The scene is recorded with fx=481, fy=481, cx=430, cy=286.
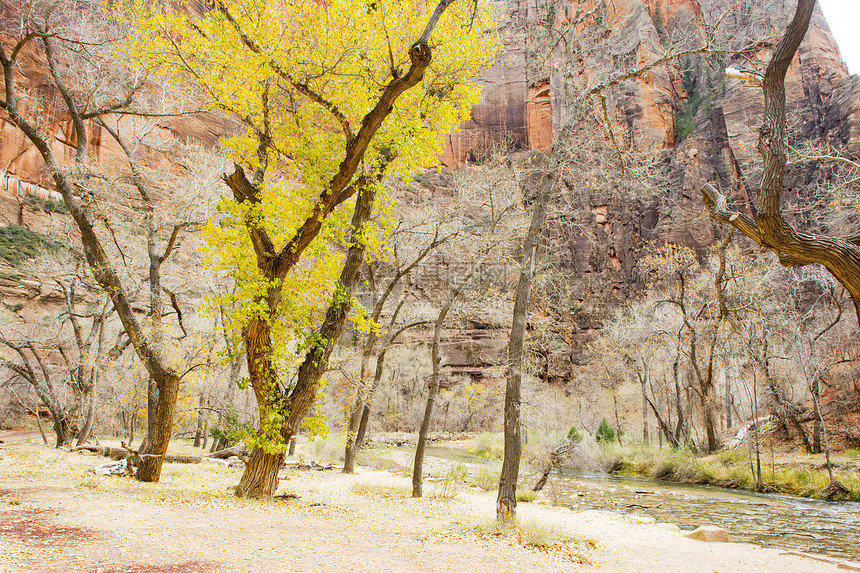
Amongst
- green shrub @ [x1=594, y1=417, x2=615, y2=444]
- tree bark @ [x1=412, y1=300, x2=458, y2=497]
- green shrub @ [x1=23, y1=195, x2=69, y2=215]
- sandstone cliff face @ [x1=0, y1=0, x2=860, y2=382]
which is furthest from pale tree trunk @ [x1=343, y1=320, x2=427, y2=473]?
green shrub @ [x1=23, y1=195, x2=69, y2=215]

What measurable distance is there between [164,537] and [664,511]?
13.1 m

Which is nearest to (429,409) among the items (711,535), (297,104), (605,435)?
(711,535)

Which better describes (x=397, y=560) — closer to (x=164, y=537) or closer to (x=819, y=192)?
(x=164, y=537)

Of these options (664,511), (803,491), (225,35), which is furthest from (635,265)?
(225,35)

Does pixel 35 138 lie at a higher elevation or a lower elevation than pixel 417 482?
higher

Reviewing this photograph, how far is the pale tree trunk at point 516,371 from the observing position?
784 centimetres

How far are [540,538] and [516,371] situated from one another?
249 cm

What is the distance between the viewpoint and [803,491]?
15.7m

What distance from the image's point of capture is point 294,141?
8242 millimetres

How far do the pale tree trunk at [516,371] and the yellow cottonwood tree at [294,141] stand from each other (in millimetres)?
2188

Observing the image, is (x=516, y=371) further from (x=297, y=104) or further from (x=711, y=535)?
(x=297, y=104)

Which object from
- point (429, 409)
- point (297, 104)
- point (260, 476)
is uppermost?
point (297, 104)

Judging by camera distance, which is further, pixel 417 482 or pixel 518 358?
pixel 417 482

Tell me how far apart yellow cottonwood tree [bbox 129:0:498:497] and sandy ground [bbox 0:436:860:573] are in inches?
61.0
